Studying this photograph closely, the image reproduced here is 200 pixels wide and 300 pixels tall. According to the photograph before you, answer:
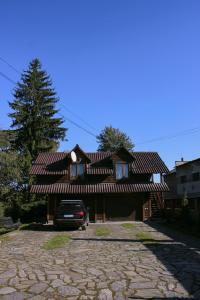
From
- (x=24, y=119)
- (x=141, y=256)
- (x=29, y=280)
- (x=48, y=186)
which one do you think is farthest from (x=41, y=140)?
(x=29, y=280)

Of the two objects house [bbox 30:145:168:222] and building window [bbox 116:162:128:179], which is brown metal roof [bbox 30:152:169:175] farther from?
building window [bbox 116:162:128:179]

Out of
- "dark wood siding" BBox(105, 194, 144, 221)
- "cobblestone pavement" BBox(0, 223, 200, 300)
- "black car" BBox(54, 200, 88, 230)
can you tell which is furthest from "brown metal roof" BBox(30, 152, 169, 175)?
"cobblestone pavement" BBox(0, 223, 200, 300)

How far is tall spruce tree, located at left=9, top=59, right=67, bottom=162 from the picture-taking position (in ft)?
172

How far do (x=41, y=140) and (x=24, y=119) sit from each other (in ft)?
11.6

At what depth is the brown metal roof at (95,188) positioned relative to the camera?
3566cm

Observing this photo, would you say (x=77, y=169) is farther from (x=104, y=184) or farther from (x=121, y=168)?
(x=121, y=168)

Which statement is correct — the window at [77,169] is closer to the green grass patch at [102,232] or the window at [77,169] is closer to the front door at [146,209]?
the front door at [146,209]

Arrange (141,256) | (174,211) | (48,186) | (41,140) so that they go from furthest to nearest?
(41,140) → (48,186) → (174,211) → (141,256)

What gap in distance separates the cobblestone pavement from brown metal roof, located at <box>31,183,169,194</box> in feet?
65.3

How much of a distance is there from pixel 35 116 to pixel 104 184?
20335 mm

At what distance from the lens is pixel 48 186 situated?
119 ft

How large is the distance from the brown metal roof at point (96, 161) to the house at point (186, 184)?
16.7 feet

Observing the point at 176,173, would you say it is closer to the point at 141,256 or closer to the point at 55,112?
the point at 55,112

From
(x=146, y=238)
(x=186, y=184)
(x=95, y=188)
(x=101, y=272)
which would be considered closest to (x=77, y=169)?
(x=95, y=188)
